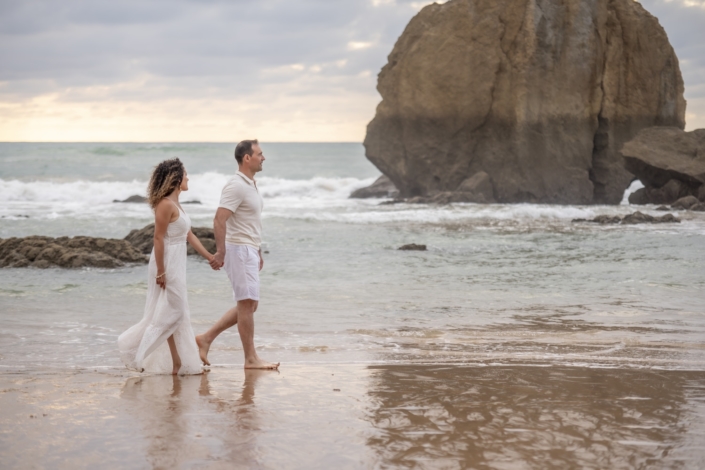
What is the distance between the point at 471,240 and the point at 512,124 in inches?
425

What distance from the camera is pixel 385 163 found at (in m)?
29.8

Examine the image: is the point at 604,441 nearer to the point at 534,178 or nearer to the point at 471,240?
the point at 471,240

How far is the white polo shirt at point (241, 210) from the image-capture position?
603 cm

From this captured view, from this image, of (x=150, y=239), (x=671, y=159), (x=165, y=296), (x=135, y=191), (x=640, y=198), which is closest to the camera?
(x=165, y=296)

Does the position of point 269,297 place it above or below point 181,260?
below

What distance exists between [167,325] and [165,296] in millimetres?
218

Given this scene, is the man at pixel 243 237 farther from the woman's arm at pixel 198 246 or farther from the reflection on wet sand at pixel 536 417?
the reflection on wet sand at pixel 536 417

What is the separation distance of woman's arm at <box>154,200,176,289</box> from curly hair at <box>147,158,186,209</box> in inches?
3.2

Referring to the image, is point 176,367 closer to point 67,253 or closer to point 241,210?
point 241,210

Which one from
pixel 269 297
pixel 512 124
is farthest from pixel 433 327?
pixel 512 124

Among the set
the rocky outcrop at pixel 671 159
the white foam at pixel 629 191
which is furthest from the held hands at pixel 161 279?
the white foam at pixel 629 191

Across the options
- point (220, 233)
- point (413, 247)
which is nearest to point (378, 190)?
point (413, 247)

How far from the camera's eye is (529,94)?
27359mm

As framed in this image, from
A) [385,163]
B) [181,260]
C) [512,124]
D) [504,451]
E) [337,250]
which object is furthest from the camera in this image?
[385,163]
